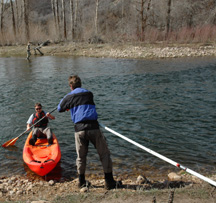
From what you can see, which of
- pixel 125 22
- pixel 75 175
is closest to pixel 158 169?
pixel 75 175

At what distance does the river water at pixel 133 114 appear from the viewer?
5789 millimetres

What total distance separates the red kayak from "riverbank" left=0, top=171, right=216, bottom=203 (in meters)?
0.26

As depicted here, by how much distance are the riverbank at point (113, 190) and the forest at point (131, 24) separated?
23942mm

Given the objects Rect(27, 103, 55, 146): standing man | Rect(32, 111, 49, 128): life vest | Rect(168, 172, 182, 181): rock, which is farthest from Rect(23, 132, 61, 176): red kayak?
Rect(168, 172, 182, 181): rock

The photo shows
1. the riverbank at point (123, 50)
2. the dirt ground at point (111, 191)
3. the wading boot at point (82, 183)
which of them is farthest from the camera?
the riverbank at point (123, 50)

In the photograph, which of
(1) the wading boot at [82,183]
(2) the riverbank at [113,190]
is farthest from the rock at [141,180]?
(1) the wading boot at [82,183]

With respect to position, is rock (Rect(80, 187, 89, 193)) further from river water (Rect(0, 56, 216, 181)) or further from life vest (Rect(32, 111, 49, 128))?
life vest (Rect(32, 111, 49, 128))

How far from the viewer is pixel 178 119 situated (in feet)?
27.4

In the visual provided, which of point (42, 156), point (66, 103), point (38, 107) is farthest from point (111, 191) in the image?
point (38, 107)

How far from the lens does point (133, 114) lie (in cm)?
893

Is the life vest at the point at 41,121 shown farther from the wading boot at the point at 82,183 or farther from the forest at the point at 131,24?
the forest at the point at 131,24

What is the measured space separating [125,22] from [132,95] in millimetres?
28920

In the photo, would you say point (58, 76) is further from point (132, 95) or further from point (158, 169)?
point (158, 169)

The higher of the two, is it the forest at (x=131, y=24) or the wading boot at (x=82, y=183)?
the forest at (x=131, y=24)
